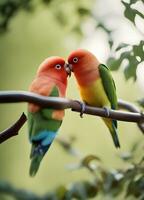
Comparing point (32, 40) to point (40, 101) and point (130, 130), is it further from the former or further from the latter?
point (40, 101)

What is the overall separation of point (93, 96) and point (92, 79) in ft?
0.06

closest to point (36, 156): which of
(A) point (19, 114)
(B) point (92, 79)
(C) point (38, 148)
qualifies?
(C) point (38, 148)

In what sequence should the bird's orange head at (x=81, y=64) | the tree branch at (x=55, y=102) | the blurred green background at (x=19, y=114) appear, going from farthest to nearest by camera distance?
1. the blurred green background at (x=19, y=114)
2. the bird's orange head at (x=81, y=64)
3. the tree branch at (x=55, y=102)

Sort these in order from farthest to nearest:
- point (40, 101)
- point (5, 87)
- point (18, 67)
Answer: point (18, 67) → point (5, 87) → point (40, 101)

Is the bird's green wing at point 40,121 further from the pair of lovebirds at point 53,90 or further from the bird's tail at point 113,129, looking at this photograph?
the bird's tail at point 113,129

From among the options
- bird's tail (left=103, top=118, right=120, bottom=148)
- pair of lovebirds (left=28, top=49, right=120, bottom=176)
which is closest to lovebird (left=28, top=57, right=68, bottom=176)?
pair of lovebirds (left=28, top=49, right=120, bottom=176)

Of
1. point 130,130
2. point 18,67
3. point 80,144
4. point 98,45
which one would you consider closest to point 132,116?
point 98,45

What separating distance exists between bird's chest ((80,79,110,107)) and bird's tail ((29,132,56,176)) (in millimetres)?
60

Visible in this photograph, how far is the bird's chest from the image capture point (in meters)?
0.59

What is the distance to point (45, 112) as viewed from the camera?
531 mm

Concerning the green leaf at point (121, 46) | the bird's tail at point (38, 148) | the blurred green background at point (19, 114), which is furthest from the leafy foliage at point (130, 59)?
the blurred green background at point (19, 114)

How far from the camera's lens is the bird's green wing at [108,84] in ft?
1.97

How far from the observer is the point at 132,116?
1.68 feet

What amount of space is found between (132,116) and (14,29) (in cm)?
105
